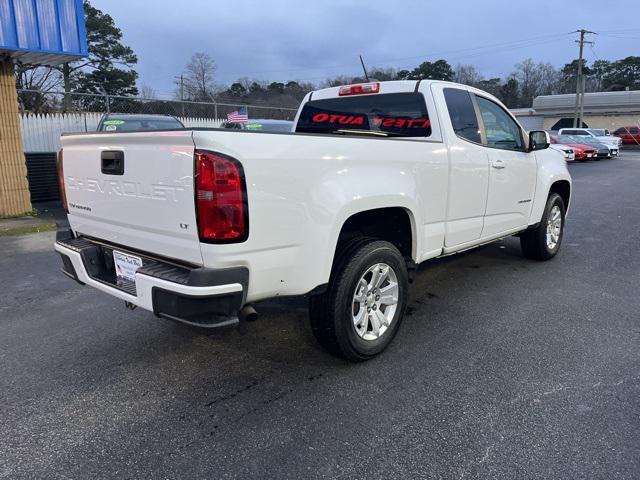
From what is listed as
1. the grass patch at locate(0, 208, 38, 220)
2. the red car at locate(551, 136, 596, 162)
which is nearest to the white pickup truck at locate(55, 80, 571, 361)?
the grass patch at locate(0, 208, 38, 220)

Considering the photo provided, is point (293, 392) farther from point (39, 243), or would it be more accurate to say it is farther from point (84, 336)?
point (39, 243)

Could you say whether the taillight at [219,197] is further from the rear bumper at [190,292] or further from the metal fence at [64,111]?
the metal fence at [64,111]

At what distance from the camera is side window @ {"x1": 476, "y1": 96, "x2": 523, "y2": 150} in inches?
186

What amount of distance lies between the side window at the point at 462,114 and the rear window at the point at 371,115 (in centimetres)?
27

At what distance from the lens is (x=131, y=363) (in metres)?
3.52

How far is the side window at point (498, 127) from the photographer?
15.5ft

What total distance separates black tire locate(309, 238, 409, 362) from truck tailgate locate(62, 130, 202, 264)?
3.06ft

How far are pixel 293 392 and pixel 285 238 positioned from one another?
101 centimetres

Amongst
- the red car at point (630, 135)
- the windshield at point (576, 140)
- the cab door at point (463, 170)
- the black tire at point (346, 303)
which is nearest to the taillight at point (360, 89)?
the cab door at point (463, 170)

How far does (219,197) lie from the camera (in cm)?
251

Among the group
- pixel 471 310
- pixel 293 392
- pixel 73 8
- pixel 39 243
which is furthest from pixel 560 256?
pixel 73 8

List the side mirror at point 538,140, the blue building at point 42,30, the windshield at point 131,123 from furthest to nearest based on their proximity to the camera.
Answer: the windshield at point 131,123
the blue building at point 42,30
the side mirror at point 538,140

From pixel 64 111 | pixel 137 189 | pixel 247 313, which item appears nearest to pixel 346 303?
pixel 247 313

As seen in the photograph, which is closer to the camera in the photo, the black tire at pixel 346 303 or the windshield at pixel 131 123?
the black tire at pixel 346 303
